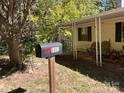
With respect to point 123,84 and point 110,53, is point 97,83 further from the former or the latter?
point 110,53

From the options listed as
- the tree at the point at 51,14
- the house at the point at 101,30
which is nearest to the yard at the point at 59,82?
the tree at the point at 51,14

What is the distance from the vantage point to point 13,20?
345 inches

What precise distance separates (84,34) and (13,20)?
1122 centimetres

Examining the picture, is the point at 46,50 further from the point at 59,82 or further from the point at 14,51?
the point at 14,51

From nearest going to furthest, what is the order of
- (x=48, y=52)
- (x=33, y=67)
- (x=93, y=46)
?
1. (x=48, y=52)
2. (x=33, y=67)
3. (x=93, y=46)

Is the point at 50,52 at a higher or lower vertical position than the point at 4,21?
lower

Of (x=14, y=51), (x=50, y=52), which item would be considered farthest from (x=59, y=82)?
(x=50, y=52)

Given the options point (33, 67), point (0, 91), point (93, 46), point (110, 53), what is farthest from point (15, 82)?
point (93, 46)

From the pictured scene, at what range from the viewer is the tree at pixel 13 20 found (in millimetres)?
8469

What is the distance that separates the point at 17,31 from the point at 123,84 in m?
4.25

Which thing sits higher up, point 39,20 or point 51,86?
point 39,20

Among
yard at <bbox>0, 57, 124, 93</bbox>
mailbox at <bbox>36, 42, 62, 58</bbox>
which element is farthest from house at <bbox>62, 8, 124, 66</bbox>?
mailbox at <bbox>36, 42, 62, 58</bbox>

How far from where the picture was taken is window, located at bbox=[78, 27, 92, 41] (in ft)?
60.8

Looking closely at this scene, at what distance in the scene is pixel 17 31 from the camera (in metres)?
8.62
